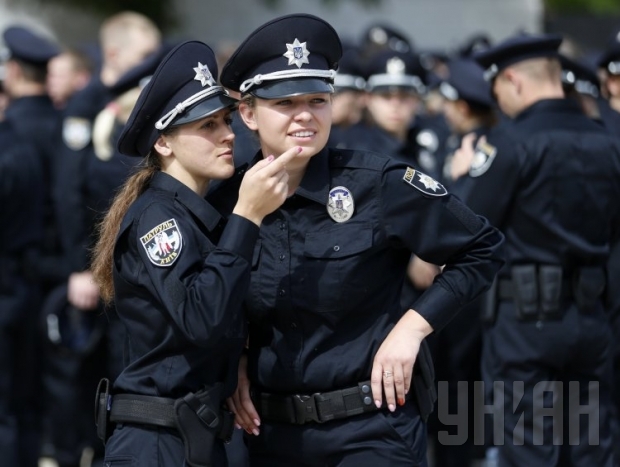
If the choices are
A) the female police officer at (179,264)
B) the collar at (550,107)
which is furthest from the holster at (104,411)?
the collar at (550,107)

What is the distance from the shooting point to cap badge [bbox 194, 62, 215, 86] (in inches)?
150

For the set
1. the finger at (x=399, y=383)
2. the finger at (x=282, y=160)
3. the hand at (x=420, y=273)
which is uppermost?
the finger at (x=282, y=160)

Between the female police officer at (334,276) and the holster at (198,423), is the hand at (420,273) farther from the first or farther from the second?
the holster at (198,423)

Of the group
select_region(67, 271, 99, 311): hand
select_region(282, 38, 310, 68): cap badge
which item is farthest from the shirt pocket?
select_region(67, 271, 99, 311): hand

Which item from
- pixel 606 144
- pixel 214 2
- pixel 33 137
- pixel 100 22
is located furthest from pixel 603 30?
pixel 606 144

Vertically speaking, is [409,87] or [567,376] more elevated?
[409,87]

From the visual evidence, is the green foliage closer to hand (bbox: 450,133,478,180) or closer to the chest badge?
hand (bbox: 450,133,478,180)

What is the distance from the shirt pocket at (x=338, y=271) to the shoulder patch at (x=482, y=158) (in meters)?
1.90

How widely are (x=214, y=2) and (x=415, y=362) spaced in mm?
12541

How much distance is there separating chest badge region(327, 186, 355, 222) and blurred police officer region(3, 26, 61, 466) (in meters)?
4.05

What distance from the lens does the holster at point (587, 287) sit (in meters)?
5.57

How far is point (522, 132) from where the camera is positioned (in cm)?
559

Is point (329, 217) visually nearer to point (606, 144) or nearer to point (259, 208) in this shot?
point (259, 208)

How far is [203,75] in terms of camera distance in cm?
384
